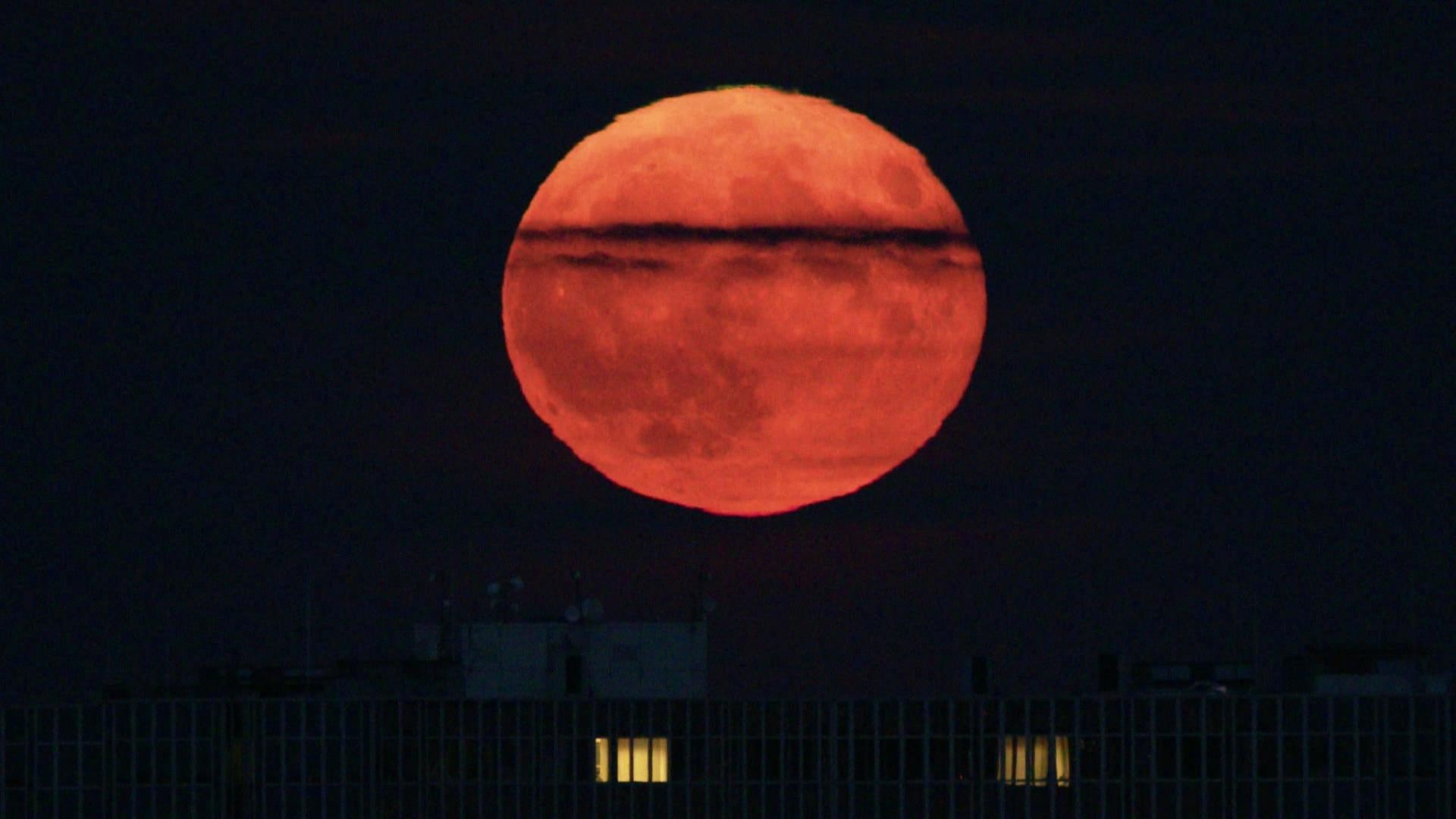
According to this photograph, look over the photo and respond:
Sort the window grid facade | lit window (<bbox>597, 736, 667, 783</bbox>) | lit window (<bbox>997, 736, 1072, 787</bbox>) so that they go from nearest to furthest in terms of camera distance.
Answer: the window grid facade < lit window (<bbox>597, 736, 667, 783</bbox>) < lit window (<bbox>997, 736, 1072, 787</bbox>)

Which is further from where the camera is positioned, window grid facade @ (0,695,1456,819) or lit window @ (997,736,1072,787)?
lit window @ (997,736,1072,787)

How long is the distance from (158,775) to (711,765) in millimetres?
31581

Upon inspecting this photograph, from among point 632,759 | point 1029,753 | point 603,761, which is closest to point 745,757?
point 632,759

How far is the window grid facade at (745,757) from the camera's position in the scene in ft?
616

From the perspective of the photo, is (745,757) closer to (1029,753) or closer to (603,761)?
(603,761)

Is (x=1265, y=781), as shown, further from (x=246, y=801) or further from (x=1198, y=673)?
(x=246, y=801)

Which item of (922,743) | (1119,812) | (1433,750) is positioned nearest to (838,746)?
(922,743)

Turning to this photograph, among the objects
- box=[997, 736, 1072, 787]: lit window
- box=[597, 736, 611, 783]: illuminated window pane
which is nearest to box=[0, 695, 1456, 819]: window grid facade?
box=[997, 736, 1072, 787]: lit window

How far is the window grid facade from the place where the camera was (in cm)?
18775

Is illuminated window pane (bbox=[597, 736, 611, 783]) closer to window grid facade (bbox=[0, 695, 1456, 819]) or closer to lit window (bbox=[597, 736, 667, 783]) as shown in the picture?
lit window (bbox=[597, 736, 667, 783])

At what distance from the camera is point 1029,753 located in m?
191

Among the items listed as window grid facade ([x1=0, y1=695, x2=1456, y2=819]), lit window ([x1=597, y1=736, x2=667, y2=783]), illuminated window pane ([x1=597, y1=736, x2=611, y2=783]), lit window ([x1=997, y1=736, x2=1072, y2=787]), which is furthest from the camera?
lit window ([x1=997, y1=736, x2=1072, y2=787])

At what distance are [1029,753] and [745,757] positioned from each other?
16403 millimetres

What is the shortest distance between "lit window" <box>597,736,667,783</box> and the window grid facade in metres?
0.27
